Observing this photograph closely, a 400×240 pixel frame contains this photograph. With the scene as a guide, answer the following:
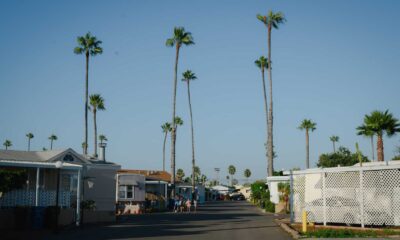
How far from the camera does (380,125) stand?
43312 mm

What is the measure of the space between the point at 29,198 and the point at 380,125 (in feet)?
99.9

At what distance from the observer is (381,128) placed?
43.6 metres

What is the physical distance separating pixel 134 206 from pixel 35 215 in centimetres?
2117

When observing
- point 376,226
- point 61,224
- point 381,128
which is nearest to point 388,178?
point 376,226

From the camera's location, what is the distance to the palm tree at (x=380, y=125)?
4316cm

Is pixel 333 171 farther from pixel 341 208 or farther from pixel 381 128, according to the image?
pixel 381 128

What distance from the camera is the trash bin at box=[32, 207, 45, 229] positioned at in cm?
2412

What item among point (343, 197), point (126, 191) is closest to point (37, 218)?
point (343, 197)

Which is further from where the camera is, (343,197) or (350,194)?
(343,197)

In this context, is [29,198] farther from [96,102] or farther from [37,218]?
[96,102]

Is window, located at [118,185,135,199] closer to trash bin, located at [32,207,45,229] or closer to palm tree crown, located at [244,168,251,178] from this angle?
trash bin, located at [32,207,45,229]

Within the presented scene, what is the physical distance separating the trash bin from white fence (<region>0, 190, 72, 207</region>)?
4.78ft

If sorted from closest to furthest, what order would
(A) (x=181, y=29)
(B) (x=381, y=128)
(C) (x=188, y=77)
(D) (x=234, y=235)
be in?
(D) (x=234, y=235) → (B) (x=381, y=128) → (A) (x=181, y=29) → (C) (x=188, y=77)

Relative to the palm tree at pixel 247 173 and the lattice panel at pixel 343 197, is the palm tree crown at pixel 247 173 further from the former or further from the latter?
the lattice panel at pixel 343 197
